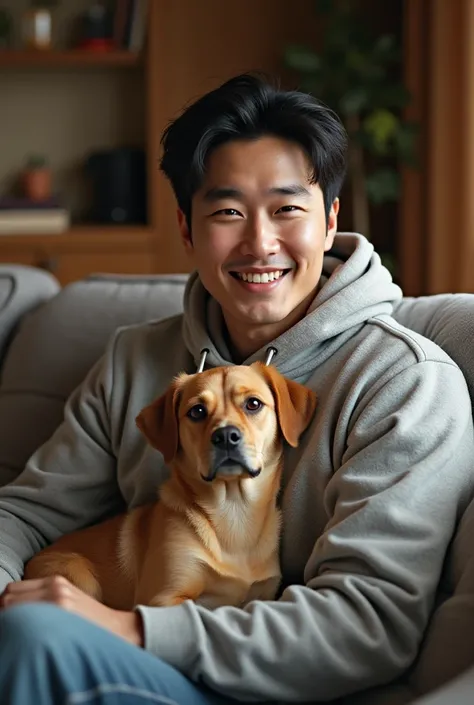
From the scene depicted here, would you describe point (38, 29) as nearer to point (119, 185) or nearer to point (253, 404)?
point (119, 185)

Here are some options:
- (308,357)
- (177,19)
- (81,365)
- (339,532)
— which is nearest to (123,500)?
(81,365)

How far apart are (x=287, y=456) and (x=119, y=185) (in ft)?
9.77

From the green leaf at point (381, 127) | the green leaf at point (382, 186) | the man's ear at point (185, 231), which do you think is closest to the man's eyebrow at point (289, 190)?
the man's ear at point (185, 231)

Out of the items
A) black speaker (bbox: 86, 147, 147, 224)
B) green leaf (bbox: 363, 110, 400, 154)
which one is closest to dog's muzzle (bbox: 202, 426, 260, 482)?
green leaf (bbox: 363, 110, 400, 154)

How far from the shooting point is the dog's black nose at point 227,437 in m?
1.47

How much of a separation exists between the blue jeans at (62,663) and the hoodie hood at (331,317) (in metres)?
0.63

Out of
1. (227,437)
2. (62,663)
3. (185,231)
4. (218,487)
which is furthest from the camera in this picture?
(185,231)

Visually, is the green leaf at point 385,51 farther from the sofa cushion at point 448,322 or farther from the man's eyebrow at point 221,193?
the man's eyebrow at point 221,193

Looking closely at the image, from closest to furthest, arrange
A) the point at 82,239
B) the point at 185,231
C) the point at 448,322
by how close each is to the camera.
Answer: the point at 448,322 → the point at 185,231 → the point at 82,239

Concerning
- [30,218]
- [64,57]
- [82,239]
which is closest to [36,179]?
[30,218]

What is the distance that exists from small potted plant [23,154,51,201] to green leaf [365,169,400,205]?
145 cm

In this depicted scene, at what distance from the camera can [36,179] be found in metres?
4.41

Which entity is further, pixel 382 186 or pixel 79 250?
pixel 79 250

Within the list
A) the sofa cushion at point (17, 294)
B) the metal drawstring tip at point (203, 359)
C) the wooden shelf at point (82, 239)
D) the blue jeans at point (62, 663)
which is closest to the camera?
the blue jeans at point (62, 663)
